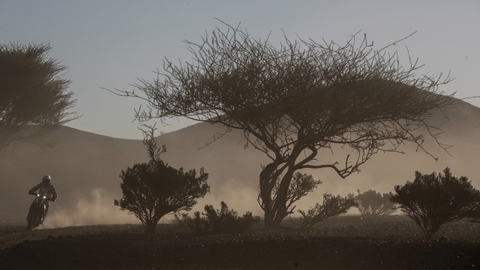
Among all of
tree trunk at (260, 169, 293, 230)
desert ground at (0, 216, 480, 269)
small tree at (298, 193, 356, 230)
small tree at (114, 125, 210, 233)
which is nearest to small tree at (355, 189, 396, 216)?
small tree at (298, 193, 356, 230)

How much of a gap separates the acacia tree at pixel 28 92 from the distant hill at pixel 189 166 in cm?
831

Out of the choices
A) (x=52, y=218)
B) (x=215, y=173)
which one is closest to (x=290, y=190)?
(x=52, y=218)

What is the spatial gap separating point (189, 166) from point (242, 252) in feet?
222

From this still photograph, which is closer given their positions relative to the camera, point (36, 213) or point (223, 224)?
point (223, 224)

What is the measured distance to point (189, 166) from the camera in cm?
8006

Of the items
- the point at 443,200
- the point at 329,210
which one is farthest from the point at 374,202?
the point at 443,200

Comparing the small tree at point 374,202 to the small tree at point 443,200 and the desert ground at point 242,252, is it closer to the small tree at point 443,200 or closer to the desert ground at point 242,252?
the small tree at point 443,200

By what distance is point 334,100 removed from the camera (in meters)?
16.8

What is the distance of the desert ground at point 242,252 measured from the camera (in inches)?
431

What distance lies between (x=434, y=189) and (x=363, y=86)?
11.2 feet

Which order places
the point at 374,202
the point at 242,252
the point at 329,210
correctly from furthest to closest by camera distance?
the point at 374,202, the point at 329,210, the point at 242,252

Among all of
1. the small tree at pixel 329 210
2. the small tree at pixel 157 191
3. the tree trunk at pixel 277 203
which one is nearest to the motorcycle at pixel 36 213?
the small tree at pixel 157 191

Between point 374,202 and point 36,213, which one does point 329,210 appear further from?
point 374,202

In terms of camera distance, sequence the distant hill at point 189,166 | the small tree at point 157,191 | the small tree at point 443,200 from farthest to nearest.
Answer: the distant hill at point 189,166 < the small tree at point 157,191 < the small tree at point 443,200
